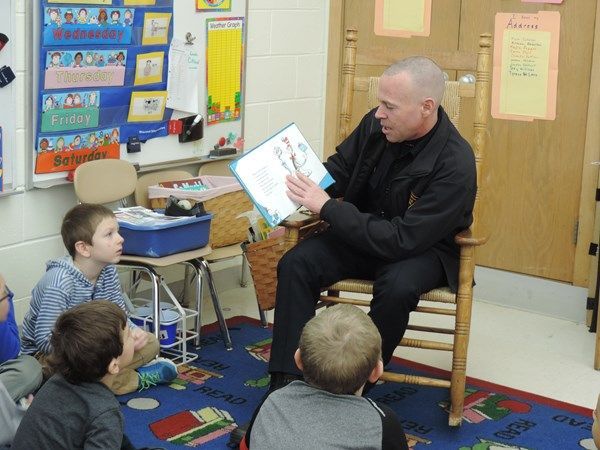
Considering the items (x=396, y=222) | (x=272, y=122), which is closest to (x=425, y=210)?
(x=396, y=222)

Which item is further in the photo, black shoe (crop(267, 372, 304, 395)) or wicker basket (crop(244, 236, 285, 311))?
wicker basket (crop(244, 236, 285, 311))

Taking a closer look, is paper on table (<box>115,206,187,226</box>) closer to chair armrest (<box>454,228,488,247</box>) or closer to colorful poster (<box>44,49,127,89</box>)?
colorful poster (<box>44,49,127,89</box>)

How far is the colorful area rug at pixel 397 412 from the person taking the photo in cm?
312

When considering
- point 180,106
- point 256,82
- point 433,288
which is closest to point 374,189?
point 433,288

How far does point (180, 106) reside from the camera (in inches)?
162

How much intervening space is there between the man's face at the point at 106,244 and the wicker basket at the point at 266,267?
67cm

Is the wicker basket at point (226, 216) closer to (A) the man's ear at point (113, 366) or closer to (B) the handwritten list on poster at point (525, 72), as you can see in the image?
(B) the handwritten list on poster at point (525, 72)

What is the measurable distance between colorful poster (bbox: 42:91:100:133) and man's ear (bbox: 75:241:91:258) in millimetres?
586

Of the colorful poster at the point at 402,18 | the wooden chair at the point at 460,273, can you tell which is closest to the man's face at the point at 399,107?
the wooden chair at the point at 460,273

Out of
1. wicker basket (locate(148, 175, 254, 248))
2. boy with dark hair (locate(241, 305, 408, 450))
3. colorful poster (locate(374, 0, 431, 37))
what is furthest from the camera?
colorful poster (locate(374, 0, 431, 37))

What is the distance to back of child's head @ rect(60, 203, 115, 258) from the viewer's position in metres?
3.21

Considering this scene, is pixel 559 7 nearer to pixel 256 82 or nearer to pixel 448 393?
pixel 256 82

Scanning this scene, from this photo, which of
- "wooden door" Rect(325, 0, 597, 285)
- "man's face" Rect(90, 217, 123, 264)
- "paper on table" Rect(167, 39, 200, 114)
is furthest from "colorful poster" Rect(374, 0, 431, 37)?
"man's face" Rect(90, 217, 123, 264)

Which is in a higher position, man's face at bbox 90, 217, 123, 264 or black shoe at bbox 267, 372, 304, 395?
man's face at bbox 90, 217, 123, 264
